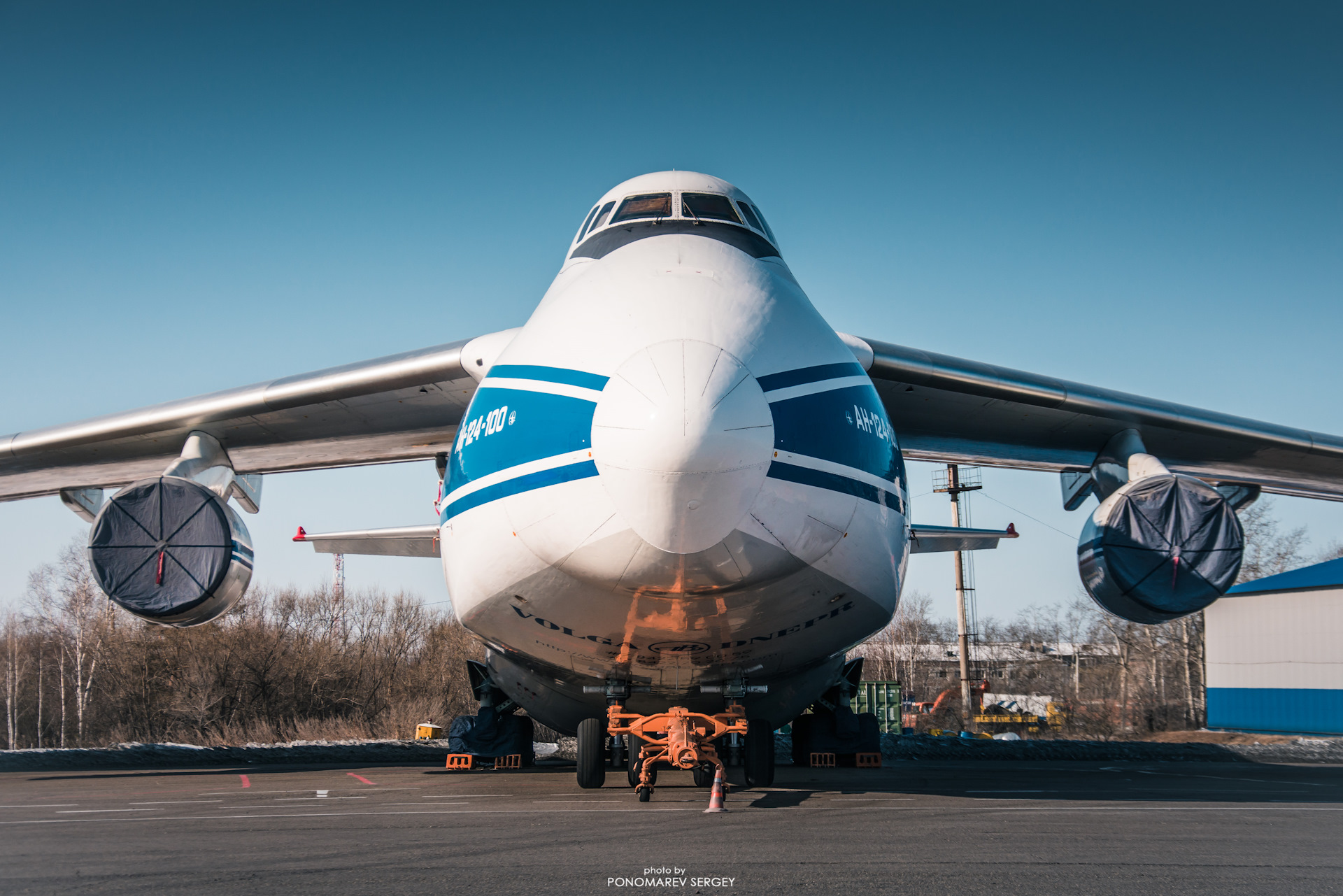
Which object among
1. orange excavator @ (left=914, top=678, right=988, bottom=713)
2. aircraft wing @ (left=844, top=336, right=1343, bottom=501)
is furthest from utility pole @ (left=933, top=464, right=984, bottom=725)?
aircraft wing @ (left=844, top=336, right=1343, bottom=501)

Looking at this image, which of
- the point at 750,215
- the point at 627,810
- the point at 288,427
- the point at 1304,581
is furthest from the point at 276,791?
the point at 1304,581

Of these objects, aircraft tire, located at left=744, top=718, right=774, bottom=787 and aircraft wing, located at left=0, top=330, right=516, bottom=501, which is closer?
aircraft tire, located at left=744, top=718, right=774, bottom=787

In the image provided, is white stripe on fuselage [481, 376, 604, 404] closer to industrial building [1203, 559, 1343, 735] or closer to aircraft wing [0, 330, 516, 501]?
aircraft wing [0, 330, 516, 501]

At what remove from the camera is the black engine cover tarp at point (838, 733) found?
8.36 meters

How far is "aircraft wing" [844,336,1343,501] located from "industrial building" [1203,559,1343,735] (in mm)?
11290

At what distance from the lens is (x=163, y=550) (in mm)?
7633

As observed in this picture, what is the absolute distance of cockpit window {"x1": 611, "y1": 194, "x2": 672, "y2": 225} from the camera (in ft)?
21.3

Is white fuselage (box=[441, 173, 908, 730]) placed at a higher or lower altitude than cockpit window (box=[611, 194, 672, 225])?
lower

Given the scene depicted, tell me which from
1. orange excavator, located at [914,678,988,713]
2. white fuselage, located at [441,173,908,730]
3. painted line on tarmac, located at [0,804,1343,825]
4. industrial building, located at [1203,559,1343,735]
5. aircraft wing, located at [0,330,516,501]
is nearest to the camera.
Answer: white fuselage, located at [441,173,908,730]

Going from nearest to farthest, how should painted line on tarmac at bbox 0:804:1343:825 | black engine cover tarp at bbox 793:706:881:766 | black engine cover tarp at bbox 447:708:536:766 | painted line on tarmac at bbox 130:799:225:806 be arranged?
painted line on tarmac at bbox 0:804:1343:825 < painted line on tarmac at bbox 130:799:225:806 < black engine cover tarp at bbox 793:706:881:766 < black engine cover tarp at bbox 447:708:536:766

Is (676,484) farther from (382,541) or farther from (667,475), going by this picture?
(382,541)

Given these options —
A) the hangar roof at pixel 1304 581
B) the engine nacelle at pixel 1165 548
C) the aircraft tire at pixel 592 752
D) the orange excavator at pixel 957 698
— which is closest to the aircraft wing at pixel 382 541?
the aircraft tire at pixel 592 752

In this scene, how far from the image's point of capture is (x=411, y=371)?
26.1 feet

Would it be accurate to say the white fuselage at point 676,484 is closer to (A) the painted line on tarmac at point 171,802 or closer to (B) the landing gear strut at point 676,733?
(B) the landing gear strut at point 676,733
